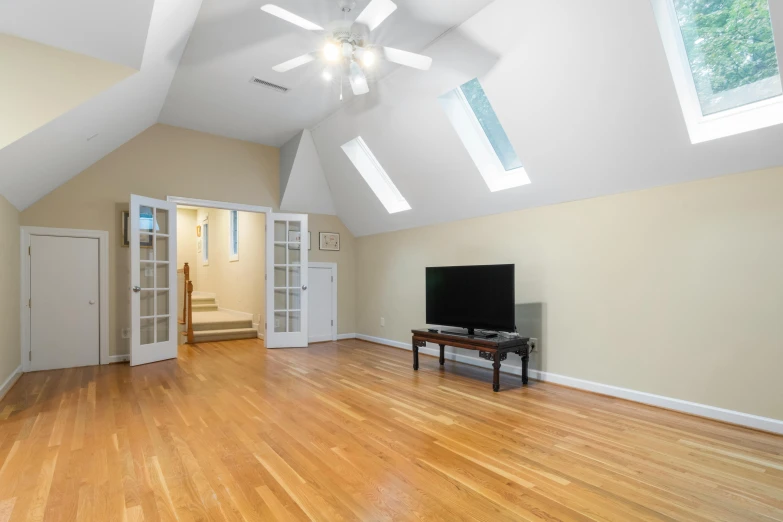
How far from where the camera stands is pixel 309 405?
3.59 metres

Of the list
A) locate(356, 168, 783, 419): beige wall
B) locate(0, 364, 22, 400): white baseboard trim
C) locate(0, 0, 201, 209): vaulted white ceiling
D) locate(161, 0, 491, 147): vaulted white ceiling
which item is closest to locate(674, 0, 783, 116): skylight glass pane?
locate(356, 168, 783, 419): beige wall

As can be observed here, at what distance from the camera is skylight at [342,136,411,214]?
236 inches

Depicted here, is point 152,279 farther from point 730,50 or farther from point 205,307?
point 730,50

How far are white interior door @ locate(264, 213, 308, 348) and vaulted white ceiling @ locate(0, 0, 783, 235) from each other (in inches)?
79.1

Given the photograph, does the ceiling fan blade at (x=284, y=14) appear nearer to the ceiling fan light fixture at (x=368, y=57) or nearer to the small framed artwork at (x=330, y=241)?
the ceiling fan light fixture at (x=368, y=57)

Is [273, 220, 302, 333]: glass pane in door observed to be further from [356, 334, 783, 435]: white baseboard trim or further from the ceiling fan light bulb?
the ceiling fan light bulb

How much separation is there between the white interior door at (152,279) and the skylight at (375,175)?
8.83 feet

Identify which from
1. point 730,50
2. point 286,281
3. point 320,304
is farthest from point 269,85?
point 730,50

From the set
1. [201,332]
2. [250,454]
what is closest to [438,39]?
[250,454]

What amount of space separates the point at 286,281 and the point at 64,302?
2853 mm

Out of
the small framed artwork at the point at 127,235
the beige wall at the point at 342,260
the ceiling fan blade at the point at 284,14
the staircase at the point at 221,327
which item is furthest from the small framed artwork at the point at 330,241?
the ceiling fan blade at the point at 284,14

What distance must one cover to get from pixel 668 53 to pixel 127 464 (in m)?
4.45

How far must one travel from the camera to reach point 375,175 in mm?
6250

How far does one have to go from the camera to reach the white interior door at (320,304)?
23.3 ft
